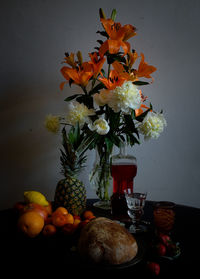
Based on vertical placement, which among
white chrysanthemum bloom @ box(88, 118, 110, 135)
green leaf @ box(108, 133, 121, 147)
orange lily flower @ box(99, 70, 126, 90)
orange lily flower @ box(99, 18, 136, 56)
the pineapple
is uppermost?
orange lily flower @ box(99, 18, 136, 56)

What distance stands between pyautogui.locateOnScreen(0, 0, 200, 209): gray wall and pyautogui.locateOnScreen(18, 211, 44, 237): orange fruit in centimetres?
81

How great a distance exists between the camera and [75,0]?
1781 millimetres

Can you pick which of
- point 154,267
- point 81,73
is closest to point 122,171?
point 81,73

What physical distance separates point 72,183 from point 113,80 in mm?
517

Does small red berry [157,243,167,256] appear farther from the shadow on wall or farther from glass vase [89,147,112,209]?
the shadow on wall

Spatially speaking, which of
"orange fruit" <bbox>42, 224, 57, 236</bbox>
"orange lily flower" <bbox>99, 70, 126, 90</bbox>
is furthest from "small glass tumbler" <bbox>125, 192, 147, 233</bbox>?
"orange lily flower" <bbox>99, 70, 126, 90</bbox>

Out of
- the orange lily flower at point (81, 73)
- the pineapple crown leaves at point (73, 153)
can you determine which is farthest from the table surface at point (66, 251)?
the orange lily flower at point (81, 73)

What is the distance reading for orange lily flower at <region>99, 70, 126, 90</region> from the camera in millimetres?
1321

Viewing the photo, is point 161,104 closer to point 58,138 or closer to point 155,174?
point 155,174

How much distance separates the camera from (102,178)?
4.65 feet

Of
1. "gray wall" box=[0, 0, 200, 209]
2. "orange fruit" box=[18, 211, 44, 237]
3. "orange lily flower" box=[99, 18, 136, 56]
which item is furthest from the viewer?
"gray wall" box=[0, 0, 200, 209]

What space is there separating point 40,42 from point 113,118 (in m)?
0.77

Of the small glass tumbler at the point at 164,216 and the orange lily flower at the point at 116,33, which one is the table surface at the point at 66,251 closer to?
the small glass tumbler at the point at 164,216

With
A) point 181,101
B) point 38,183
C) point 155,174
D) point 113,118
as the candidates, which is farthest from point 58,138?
point 181,101
